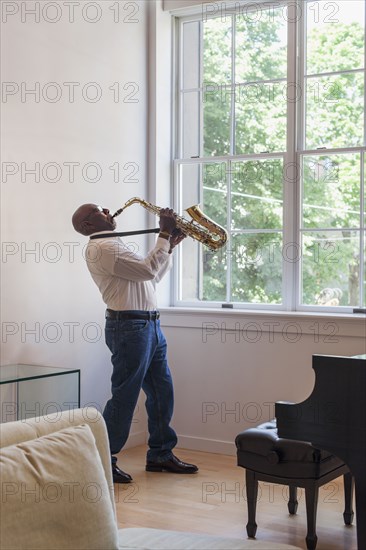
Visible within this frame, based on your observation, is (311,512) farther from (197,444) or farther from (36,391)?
(197,444)

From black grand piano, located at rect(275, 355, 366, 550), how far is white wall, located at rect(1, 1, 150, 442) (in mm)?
2121

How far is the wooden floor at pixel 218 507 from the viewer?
395 cm

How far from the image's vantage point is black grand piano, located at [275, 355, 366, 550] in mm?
3232

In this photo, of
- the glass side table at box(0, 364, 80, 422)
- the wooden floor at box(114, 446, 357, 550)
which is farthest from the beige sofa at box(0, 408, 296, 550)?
the glass side table at box(0, 364, 80, 422)

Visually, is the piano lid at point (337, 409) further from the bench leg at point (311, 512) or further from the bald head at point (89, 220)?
the bald head at point (89, 220)

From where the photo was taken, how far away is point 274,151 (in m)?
5.67

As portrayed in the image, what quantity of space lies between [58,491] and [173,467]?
9.92ft

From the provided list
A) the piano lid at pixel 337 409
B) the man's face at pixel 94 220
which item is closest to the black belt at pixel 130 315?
the man's face at pixel 94 220

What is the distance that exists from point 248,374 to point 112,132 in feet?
6.44

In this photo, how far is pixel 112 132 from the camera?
5633 millimetres

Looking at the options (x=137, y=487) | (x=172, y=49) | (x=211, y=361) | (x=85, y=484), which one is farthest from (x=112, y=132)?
(x=85, y=484)

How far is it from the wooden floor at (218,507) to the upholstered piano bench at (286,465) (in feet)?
0.65

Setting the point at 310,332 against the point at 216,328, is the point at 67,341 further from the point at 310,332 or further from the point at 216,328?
the point at 310,332

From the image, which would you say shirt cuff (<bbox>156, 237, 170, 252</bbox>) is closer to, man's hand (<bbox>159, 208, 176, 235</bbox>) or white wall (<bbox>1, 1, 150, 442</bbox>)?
man's hand (<bbox>159, 208, 176, 235</bbox>)
